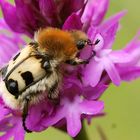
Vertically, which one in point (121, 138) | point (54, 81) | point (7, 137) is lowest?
point (121, 138)

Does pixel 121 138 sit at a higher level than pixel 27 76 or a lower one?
lower

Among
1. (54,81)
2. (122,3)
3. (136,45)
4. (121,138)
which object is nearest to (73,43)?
(54,81)

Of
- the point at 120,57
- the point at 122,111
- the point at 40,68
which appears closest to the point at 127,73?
the point at 120,57

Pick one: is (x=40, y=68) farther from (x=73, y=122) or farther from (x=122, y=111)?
(x=122, y=111)

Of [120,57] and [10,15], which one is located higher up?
[10,15]

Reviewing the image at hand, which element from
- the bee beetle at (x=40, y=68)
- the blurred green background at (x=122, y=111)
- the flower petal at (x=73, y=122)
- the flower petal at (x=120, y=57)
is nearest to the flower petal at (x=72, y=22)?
the bee beetle at (x=40, y=68)

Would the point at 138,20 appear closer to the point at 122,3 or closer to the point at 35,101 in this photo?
the point at 122,3

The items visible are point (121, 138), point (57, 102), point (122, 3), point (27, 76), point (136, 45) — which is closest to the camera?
point (27, 76)
